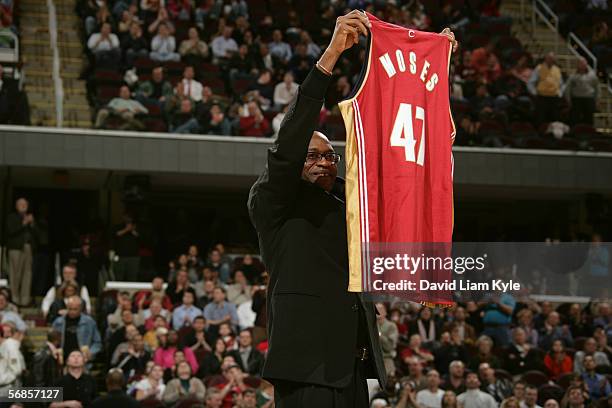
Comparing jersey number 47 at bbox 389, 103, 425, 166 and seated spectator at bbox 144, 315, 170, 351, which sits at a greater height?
jersey number 47 at bbox 389, 103, 425, 166

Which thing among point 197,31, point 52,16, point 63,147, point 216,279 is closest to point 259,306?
point 216,279

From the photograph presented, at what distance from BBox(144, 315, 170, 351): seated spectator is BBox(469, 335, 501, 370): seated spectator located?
3.96 m

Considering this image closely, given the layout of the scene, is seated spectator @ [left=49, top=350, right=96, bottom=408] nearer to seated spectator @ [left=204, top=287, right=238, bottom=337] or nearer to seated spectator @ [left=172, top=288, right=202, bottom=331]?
seated spectator @ [left=172, top=288, right=202, bottom=331]

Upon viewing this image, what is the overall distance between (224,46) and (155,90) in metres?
2.28

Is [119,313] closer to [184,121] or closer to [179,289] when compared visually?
[179,289]

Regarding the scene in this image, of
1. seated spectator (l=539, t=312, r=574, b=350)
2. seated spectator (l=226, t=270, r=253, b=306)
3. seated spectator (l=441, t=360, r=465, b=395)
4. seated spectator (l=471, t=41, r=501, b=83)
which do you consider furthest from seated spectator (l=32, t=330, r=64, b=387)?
seated spectator (l=471, t=41, r=501, b=83)

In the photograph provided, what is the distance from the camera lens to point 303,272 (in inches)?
165

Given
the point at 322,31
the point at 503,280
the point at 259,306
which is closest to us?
the point at 503,280

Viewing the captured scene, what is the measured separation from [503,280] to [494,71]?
1434 centimetres

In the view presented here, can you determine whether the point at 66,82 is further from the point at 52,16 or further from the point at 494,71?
the point at 494,71

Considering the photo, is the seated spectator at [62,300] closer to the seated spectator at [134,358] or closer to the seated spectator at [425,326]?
the seated spectator at [134,358]

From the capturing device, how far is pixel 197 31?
1883 cm

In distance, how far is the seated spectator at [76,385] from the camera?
1037 cm

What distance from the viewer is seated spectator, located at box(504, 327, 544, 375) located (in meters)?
13.5
